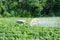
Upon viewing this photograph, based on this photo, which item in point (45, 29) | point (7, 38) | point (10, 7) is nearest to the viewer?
point (7, 38)

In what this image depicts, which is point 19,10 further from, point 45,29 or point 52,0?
point 45,29

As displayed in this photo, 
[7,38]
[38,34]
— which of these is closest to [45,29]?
[38,34]

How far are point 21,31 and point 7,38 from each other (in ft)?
2.34

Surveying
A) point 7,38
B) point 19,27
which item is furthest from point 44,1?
point 7,38

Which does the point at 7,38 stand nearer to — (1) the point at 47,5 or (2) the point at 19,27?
(2) the point at 19,27

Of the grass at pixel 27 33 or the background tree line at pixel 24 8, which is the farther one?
the background tree line at pixel 24 8

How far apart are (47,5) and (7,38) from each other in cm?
697

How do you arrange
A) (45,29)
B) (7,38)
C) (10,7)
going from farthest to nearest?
Answer: (10,7) < (45,29) < (7,38)

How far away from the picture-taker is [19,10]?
45.0ft

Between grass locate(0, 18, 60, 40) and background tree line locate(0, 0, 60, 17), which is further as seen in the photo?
background tree line locate(0, 0, 60, 17)

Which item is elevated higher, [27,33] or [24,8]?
[27,33]

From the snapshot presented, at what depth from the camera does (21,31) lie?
8.25m

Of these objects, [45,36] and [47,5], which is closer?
[45,36]

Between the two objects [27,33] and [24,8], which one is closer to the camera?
[27,33]
